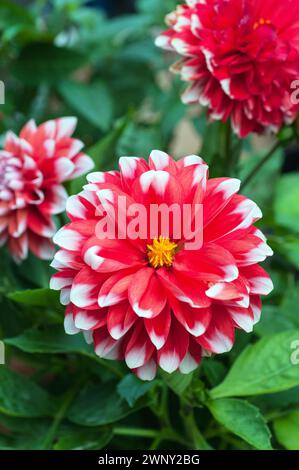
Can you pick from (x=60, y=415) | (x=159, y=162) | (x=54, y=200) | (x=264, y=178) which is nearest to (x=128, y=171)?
(x=159, y=162)

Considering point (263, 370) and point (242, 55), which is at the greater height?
point (242, 55)

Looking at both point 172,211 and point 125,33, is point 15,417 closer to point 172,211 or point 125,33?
point 172,211

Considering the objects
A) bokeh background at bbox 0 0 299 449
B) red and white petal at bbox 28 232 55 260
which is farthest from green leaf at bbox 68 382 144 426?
red and white petal at bbox 28 232 55 260

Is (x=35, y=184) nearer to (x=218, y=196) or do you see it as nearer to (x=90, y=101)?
(x=218, y=196)

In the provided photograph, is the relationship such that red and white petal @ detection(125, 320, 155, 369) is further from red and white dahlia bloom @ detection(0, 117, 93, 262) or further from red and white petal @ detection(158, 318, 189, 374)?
red and white dahlia bloom @ detection(0, 117, 93, 262)

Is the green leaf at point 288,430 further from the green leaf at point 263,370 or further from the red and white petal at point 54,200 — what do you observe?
the red and white petal at point 54,200
